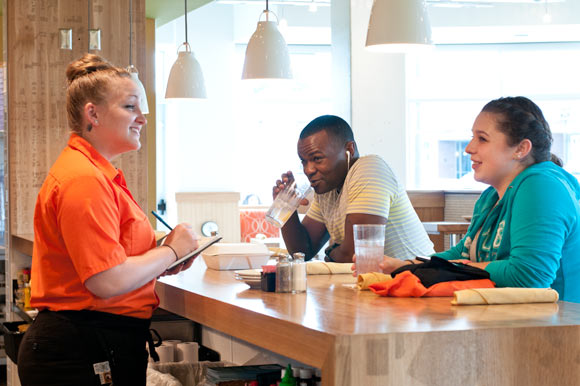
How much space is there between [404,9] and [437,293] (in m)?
1.26

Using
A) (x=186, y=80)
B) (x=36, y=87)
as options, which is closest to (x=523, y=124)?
(x=186, y=80)

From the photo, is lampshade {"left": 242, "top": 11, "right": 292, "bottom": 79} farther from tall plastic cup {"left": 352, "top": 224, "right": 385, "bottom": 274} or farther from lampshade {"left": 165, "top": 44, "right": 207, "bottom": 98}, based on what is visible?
tall plastic cup {"left": 352, "top": 224, "right": 385, "bottom": 274}

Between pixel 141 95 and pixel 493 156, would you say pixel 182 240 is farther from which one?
pixel 493 156

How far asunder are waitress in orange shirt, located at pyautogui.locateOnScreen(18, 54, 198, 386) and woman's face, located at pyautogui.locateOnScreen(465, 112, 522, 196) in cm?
90

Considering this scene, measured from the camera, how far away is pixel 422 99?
490 inches

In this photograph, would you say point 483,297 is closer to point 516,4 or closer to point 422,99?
point 516,4

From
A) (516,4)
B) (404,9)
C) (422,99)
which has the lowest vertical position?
(404,9)

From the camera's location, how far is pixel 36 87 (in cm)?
470

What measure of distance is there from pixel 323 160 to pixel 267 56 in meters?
0.84

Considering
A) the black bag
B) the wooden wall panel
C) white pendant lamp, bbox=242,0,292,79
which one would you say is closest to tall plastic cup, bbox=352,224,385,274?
the black bag

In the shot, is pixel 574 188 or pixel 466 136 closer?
pixel 574 188

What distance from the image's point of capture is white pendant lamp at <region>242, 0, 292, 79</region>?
3781mm

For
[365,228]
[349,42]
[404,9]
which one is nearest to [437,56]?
[349,42]

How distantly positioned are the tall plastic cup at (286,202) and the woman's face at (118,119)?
874 mm
